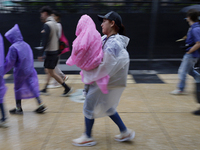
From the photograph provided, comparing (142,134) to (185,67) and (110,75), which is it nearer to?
(110,75)

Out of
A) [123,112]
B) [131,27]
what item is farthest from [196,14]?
[131,27]

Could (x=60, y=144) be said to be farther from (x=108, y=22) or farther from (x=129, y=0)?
(x=129, y=0)

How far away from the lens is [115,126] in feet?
11.2

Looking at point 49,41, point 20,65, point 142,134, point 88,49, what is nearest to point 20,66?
point 20,65

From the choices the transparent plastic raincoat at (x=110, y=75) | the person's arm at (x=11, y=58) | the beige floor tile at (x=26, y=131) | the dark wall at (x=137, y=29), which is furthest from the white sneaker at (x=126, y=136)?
the dark wall at (x=137, y=29)

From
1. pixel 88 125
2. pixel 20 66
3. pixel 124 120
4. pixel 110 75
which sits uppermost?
pixel 110 75

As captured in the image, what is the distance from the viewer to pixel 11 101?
4.49m

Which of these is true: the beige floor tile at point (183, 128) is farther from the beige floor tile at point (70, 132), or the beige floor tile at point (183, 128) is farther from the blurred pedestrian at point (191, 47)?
the beige floor tile at point (70, 132)

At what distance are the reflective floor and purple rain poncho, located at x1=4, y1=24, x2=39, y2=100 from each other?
451 mm

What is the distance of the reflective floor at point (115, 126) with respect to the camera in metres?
2.90

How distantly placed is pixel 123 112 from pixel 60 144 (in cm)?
142

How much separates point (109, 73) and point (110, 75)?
0.10 feet

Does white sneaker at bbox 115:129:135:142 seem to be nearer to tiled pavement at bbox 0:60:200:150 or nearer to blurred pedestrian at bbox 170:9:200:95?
tiled pavement at bbox 0:60:200:150

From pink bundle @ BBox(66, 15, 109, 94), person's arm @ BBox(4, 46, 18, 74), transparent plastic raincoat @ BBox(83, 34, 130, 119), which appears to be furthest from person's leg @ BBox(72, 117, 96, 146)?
person's arm @ BBox(4, 46, 18, 74)
